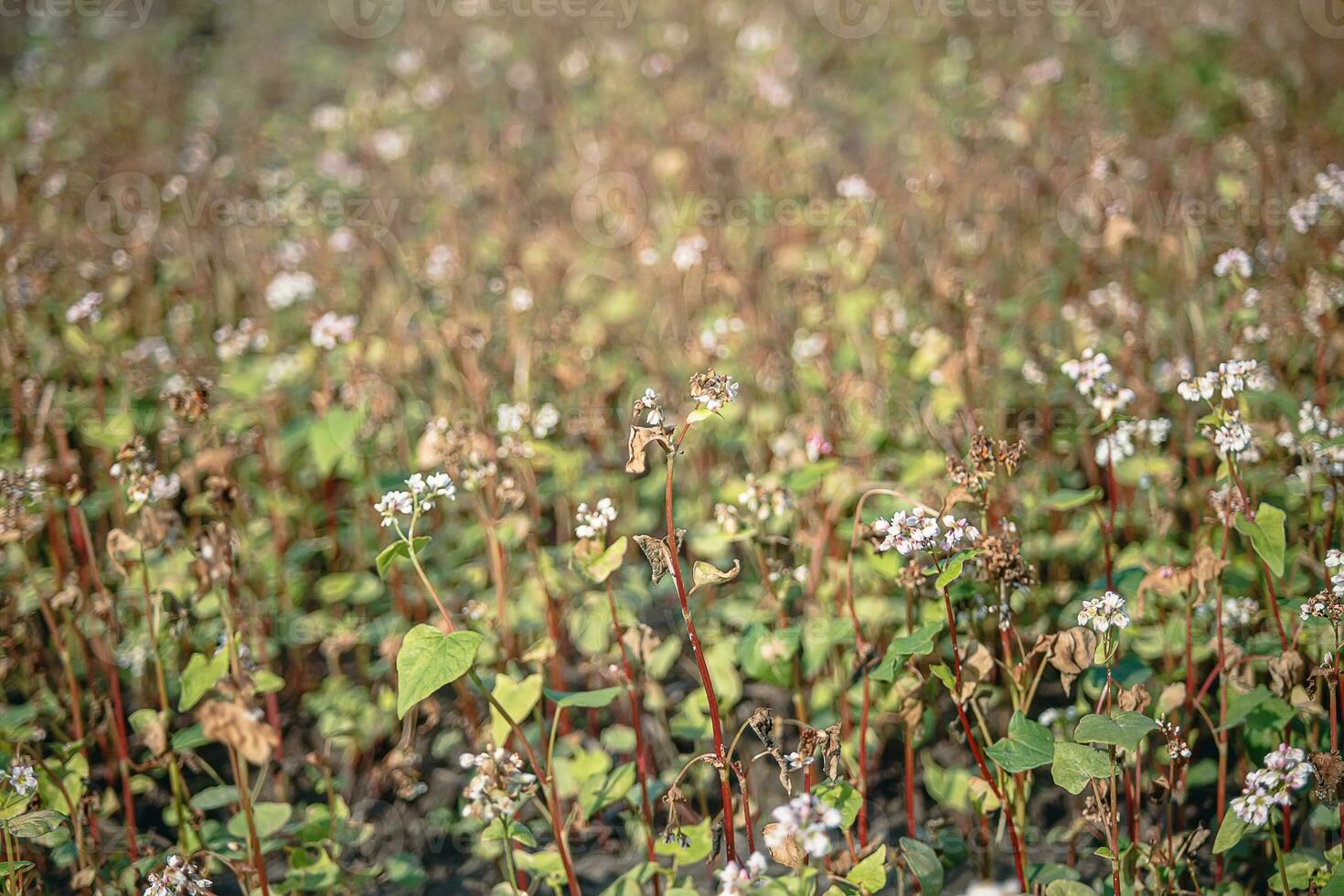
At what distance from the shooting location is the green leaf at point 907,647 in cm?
165

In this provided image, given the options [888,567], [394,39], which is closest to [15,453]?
[888,567]

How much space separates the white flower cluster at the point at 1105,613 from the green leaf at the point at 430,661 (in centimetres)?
102

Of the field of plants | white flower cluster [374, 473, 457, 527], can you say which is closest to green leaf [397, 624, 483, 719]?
the field of plants

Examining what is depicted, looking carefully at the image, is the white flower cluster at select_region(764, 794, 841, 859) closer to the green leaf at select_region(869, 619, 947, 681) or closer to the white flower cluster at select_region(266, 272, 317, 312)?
the green leaf at select_region(869, 619, 947, 681)

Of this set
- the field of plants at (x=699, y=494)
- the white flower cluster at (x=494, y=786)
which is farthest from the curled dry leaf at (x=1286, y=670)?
the white flower cluster at (x=494, y=786)

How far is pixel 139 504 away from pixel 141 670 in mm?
842

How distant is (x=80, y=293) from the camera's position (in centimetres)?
349

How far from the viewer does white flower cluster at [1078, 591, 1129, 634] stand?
1669mm

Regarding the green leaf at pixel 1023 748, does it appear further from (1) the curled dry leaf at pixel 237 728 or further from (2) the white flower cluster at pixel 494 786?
(1) the curled dry leaf at pixel 237 728

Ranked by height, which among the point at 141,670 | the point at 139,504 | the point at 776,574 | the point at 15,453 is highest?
the point at 139,504

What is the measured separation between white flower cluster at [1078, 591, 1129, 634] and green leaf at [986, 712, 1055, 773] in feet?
0.66

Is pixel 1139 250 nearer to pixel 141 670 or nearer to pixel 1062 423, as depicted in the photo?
pixel 1062 423

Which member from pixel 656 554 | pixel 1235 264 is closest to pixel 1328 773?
pixel 656 554

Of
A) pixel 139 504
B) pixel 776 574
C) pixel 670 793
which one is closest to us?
pixel 670 793
